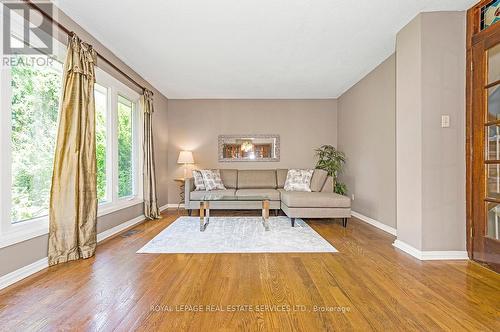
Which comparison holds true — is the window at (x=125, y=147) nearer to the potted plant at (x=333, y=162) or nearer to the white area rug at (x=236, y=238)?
the white area rug at (x=236, y=238)

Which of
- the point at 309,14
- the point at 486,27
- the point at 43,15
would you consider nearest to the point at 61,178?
the point at 43,15

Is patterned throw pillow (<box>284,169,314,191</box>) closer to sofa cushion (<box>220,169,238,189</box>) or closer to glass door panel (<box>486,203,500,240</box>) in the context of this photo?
sofa cushion (<box>220,169,238,189</box>)

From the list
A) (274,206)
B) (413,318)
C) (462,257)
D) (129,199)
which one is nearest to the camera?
(413,318)

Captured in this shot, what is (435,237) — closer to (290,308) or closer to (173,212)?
(290,308)

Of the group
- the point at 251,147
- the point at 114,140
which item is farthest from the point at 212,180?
the point at 114,140

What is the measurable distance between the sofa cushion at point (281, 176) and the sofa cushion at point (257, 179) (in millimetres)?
88

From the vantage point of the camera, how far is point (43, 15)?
2.48 meters

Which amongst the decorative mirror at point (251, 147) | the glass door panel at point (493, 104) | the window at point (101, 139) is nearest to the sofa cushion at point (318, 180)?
the decorative mirror at point (251, 147)

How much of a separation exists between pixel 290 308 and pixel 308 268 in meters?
0.76

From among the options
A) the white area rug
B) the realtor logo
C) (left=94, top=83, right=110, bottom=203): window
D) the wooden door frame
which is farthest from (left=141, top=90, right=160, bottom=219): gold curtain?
the wooden door frame

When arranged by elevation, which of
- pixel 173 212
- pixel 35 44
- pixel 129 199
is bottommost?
pixel 173 212

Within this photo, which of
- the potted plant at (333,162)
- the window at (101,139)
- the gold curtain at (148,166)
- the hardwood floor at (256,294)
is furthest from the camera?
the potted plant at (333,162)

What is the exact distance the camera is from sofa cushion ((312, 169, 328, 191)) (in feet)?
16.7

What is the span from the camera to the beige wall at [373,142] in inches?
153
